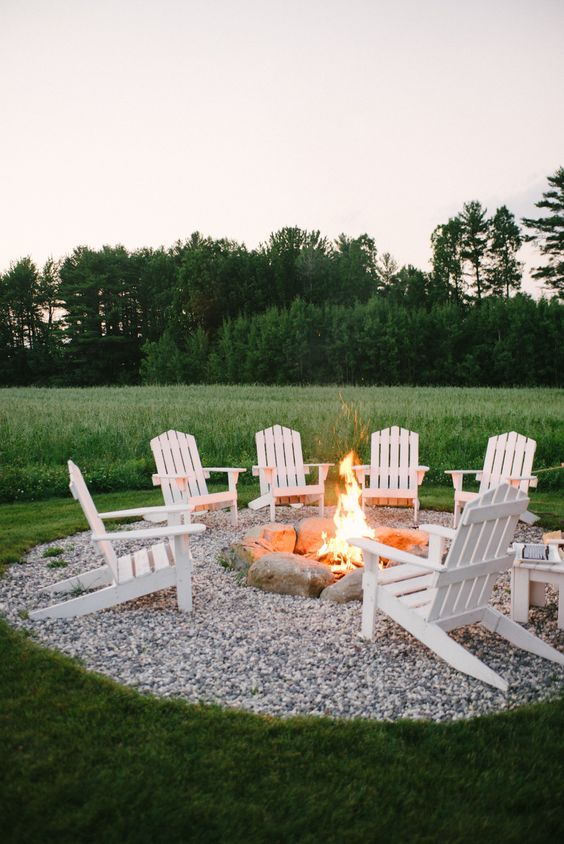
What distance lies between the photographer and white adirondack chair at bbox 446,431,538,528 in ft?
23.3

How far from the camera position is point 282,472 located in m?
7.80

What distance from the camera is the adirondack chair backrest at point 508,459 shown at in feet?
23.5

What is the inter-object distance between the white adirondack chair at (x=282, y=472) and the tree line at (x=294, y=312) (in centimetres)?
2848

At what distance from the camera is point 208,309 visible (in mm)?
45531

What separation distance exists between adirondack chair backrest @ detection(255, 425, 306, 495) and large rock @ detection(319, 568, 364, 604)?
2891 mm

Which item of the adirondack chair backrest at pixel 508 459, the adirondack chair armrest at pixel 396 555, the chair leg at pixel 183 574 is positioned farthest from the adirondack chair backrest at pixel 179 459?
the adirondack chair backrest at pixel 508 459

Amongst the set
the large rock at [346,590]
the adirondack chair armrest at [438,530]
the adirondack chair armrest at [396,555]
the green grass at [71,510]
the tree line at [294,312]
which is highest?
the tree line at [294,312]

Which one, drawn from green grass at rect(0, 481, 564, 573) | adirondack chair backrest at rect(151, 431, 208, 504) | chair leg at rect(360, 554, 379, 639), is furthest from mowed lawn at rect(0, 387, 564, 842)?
adirondack chair backrest at rect(151, 431, 208, 504)

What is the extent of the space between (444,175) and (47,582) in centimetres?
1325

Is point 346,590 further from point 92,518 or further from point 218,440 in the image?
point 218,440

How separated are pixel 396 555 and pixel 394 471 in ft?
13.1

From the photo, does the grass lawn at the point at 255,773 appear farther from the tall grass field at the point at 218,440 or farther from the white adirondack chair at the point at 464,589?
the tall grass field at the point at 218,440

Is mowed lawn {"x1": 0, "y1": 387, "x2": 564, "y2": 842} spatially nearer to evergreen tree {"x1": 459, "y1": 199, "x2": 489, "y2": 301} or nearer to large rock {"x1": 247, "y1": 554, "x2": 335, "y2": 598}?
large rock {"x1": 247, "y1": 554, "x2": 335, "y2": 598}

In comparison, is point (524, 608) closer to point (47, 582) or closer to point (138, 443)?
point (47, 582)
